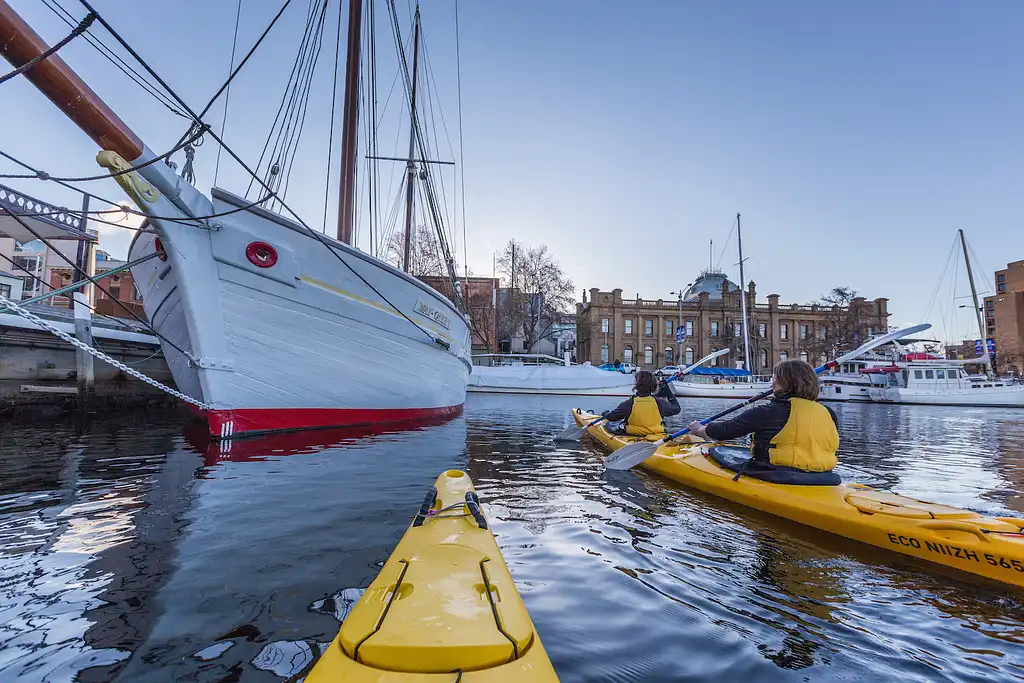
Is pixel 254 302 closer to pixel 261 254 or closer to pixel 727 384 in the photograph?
pixel 261 254

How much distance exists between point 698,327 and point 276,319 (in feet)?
183

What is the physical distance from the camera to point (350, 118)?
11.4 m

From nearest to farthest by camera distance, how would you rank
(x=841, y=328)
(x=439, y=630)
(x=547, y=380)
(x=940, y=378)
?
(x=439, y=630) < (x=547, y=380) < (x=940, y=378) < (x=841, y=328)

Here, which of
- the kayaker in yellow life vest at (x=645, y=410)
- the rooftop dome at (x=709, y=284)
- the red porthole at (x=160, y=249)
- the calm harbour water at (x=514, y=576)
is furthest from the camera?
the rooftop dome at (x=709, y=284)

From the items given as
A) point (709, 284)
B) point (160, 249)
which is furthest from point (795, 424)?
point (709, 284)

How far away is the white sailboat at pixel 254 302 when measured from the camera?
269 inches

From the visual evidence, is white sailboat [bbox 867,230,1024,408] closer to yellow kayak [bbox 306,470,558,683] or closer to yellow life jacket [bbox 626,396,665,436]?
yellow life jacket [bbox 626,396,665,436]

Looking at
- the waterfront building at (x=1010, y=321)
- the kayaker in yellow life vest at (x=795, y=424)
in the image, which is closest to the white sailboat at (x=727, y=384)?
the kayaker in yellow life vest at (x=795, y=424)

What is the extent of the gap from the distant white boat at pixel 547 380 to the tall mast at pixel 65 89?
24.0 m

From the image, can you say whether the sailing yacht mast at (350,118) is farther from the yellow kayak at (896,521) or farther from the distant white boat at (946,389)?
the distant white boat at (946,389)

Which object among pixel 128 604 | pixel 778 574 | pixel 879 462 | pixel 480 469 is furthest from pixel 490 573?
pixel 879 462

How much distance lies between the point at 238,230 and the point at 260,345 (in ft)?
6.28

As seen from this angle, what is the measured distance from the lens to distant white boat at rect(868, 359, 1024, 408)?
2938cm

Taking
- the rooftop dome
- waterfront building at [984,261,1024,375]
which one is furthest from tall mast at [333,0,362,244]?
waterfront building at [984,261,1024,375]
